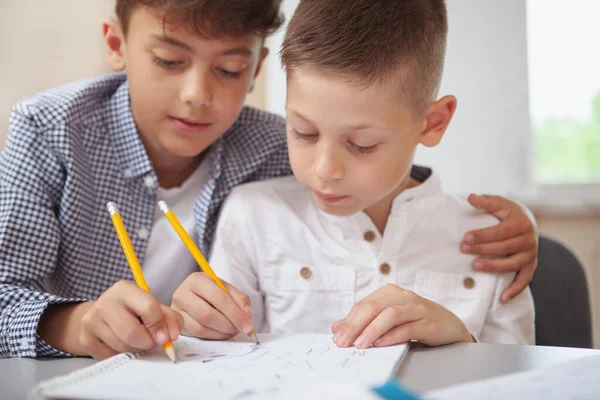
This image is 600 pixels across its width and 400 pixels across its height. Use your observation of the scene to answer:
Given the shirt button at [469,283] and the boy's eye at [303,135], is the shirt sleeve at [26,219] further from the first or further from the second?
the shirt button at [469,283]

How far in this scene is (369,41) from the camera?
0.84 metres

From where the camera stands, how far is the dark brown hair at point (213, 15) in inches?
37.4

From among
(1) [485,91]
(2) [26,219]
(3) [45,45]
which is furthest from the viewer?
(1) [485,91]

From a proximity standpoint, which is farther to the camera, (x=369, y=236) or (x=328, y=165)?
(x=369, y=236)

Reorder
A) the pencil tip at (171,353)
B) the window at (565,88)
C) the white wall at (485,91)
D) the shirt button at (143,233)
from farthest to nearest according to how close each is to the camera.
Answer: the window at (565,88) → the white wall at (485,91) → the shirt button at (143,233) → the pencil tip at (171,353)

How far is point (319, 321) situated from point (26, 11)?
1.44 metres

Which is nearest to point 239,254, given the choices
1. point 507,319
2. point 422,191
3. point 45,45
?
point 422,191

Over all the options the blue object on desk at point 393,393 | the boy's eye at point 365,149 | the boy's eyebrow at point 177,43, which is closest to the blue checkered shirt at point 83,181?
the boy's eyebrow at point 177,43

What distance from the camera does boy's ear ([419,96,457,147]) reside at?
3.09ft

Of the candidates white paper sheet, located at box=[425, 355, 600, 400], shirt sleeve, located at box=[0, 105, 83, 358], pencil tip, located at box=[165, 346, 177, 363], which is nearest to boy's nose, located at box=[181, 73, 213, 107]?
shirt sleeve, located at box=[0, 105, 83, 358]

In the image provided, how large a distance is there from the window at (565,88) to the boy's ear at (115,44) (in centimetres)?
178

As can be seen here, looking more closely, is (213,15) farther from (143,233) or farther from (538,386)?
(538,386)

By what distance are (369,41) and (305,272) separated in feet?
1.24

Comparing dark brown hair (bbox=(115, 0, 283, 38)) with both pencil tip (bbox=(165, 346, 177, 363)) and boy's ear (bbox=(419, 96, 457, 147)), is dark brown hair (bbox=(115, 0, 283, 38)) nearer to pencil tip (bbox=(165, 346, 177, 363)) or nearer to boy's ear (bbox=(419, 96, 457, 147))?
boy's ear (bbox=(419, 96, 457, 147))
